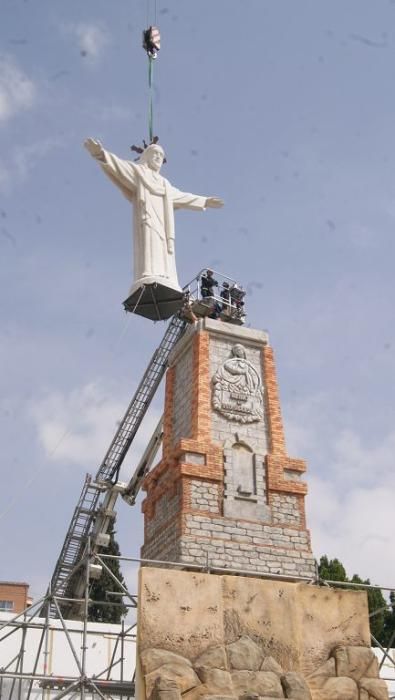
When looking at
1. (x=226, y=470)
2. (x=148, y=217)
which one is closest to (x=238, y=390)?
(x=226, y=470)

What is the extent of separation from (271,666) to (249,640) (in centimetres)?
53

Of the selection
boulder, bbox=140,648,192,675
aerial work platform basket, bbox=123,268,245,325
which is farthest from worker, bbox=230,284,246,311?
boulder, bbox=140,648,192,675

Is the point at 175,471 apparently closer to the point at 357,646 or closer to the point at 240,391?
the point at 240,391

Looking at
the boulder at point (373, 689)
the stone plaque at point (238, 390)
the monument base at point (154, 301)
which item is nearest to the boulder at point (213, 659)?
the boulder at point (373, 689)

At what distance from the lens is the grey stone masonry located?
16.1 m

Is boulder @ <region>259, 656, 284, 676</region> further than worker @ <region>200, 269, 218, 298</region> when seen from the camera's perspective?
No

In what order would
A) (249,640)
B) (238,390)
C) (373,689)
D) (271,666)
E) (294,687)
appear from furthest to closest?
(238,390), (373,689), (249,640), (271,666), (294,687)

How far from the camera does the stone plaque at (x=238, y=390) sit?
1792cm

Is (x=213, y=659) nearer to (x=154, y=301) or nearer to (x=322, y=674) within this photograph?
(x=322, y=674)

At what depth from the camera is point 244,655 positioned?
47.5ft

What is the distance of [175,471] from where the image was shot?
1700 centimetres

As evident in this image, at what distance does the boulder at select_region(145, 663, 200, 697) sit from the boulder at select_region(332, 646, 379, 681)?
2.71m

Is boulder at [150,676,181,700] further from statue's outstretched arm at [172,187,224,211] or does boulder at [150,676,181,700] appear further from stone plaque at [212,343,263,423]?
statue's outstretched arm at [172,187,224,211]

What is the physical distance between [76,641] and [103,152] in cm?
1074
